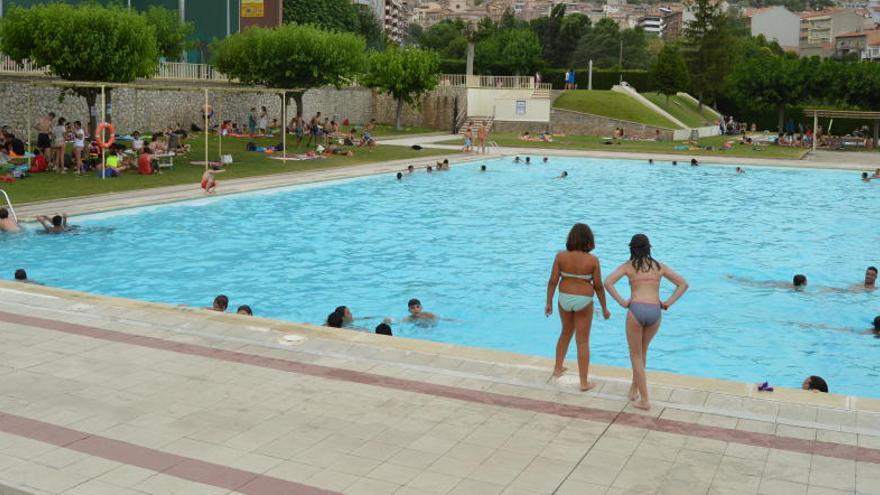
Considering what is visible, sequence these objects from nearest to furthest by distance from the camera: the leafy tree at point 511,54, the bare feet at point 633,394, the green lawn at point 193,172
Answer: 1. the bare feet at point 633,394
2. the green lawn at point 193,172
3. the leafy tree at point 511,54

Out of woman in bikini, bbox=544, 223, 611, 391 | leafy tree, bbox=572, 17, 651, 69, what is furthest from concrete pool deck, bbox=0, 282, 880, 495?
leafy tree, bbox=572, 17, 651, 69

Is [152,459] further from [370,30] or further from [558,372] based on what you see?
[370,30]

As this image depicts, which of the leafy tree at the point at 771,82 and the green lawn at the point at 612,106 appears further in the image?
the green lawn at the point at 612,106

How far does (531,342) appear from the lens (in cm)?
1405

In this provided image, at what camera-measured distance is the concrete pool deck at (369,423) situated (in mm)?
6473

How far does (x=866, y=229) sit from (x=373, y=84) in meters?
34.9

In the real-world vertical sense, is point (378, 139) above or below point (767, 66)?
below

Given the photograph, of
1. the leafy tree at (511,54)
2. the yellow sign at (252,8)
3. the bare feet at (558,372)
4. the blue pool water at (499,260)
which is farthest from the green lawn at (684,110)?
the bare feet at (558,372)

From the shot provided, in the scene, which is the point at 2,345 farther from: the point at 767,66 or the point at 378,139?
the point at 767,66

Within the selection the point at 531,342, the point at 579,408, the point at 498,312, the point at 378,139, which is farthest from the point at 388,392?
the point at 378,139

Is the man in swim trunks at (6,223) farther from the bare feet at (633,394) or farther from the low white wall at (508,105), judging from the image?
the low white wall at (508,105)

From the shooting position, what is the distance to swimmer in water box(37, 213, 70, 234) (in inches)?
727

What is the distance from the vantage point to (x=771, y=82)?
2100 inches

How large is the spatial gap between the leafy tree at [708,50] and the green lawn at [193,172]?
3731 cm
